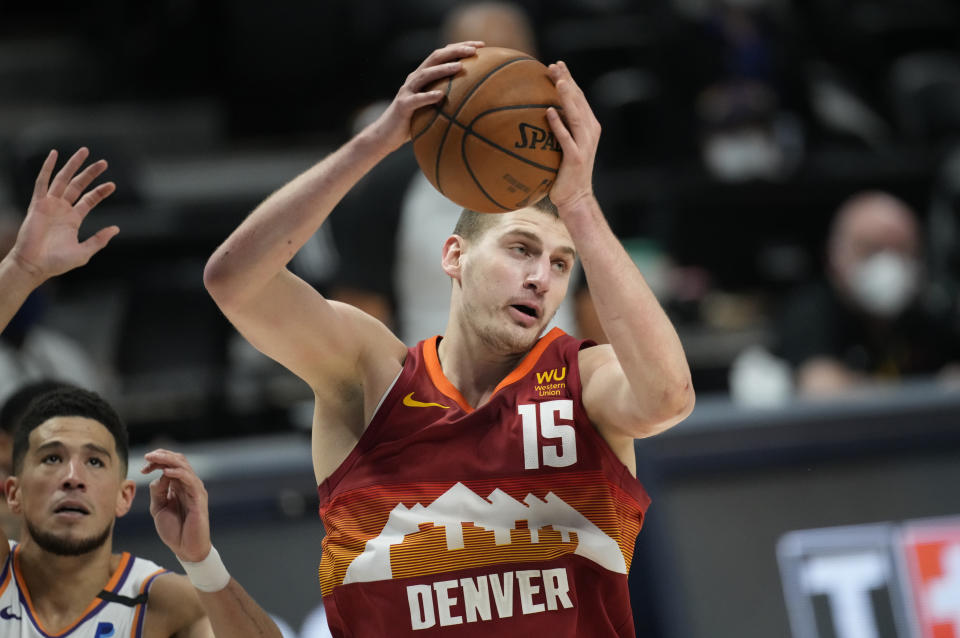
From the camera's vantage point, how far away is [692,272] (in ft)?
29.9

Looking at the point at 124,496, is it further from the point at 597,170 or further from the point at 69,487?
the point at 597,170

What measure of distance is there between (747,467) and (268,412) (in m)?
3.00

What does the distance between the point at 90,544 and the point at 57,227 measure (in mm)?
869

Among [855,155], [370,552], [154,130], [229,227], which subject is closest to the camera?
[370,552]

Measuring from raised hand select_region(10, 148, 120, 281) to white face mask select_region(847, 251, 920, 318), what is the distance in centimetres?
499

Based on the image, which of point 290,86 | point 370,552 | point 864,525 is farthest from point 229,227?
point 370,552

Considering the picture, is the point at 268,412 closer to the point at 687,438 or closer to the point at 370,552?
the point at 687,438

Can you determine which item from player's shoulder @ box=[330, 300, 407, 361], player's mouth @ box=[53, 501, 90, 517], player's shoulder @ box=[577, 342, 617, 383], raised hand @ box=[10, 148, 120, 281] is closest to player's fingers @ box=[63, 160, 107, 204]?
raised hand @ box=[10, 148, 120, 281]

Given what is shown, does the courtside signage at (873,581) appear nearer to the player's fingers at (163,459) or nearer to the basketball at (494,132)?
the basketball at (494,132)

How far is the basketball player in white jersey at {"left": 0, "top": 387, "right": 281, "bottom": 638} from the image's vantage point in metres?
3.24

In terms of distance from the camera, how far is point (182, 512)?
10.9 feet

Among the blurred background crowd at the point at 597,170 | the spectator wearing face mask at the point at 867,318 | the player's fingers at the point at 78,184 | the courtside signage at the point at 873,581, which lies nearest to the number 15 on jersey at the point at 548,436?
the player's fingers at the point at 78,184

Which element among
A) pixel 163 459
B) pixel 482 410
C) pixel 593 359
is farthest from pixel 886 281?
pixel 163 459

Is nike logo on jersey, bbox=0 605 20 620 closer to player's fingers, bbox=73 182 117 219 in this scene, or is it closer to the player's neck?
the player's neck
